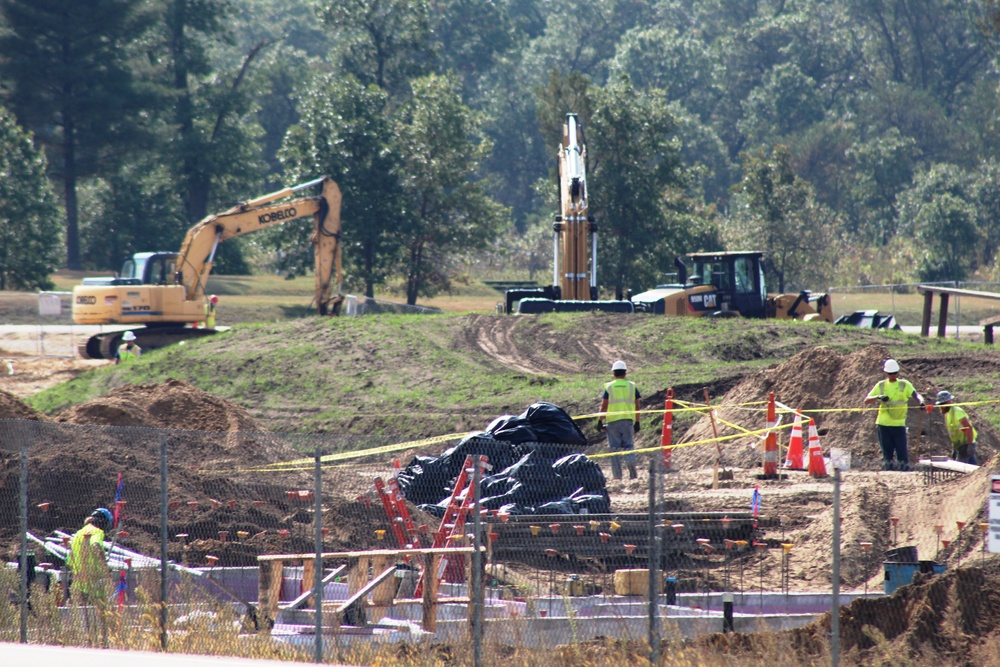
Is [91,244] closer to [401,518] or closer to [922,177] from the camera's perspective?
[922,177]

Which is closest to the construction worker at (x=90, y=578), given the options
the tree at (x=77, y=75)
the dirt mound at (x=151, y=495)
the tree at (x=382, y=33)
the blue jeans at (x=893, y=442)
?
the dirt mound at (x=151, y=495)

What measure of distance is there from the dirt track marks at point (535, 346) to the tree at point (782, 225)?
79.0ft

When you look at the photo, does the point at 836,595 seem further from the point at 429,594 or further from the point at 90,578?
the point at 90,578

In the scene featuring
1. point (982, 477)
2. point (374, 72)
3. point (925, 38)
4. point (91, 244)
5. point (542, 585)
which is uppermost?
point (925, 38)

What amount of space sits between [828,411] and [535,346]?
10.8 meters

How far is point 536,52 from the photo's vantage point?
95.2 meters

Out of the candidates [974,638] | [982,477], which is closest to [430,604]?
[974,638]

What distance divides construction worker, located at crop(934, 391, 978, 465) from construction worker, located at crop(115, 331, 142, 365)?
1897 centimetres

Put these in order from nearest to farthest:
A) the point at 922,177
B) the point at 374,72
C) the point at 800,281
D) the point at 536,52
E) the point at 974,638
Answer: the point at 974,638 → the point at 800,281 → the point at 374,72 → the point at 922,177 → the point at 536,52

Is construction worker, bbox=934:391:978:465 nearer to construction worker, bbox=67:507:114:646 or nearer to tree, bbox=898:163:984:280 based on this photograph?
construction worker, bbox=67:507:114:646

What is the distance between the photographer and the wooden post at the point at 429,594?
32.4 ft

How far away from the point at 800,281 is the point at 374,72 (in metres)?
20.4

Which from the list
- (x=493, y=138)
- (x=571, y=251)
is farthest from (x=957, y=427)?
(x=493, y=138)

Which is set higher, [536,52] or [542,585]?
[536,52]
